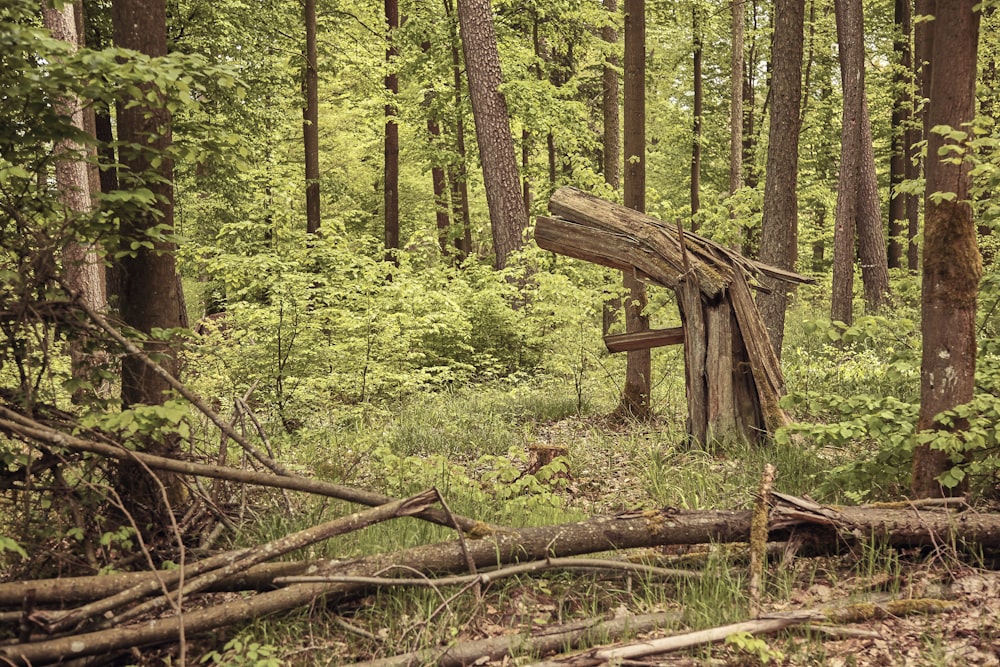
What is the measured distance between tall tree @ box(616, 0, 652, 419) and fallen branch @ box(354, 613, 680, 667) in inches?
191

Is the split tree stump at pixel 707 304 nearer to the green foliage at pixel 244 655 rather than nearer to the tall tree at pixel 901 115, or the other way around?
the green foliage at pixel 244 655

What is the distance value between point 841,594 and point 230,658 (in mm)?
3424

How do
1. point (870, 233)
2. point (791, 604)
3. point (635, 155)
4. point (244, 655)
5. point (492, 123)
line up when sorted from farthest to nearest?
point (870, 233) < point (492, 123) < point (635, 155) < point (791, 604) < point (244, 655)

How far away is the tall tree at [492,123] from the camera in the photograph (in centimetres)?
1265

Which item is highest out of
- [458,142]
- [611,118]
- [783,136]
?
[611,118]

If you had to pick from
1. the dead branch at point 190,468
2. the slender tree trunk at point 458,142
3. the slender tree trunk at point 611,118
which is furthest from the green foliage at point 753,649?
the slender tree trunk at point 611,118

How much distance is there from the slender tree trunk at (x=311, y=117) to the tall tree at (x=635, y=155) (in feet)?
23.9

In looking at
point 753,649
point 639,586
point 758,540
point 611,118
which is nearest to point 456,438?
point 639,586

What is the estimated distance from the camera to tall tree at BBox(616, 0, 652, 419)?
8.42 meters

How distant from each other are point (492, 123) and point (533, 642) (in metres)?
10.8

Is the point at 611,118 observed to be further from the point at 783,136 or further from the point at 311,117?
the point at 783,136

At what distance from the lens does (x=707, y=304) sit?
6.88m

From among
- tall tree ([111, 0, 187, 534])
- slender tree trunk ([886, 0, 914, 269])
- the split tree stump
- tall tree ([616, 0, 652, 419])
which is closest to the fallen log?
tall tree ([111, 0, 187, 534])

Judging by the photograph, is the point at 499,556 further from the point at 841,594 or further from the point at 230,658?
the point at 841,594
